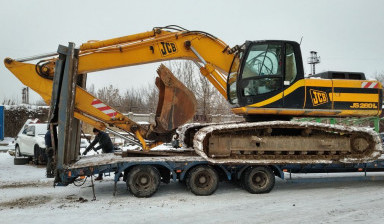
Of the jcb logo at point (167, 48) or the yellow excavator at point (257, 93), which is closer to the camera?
the yellow excavator at point (257, 93)

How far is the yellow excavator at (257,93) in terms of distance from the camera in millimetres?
7645

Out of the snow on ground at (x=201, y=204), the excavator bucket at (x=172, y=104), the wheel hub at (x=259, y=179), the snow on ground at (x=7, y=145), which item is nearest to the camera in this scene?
the snow on ground at (x=201, y=204)

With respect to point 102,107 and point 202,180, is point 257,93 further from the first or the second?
point 102,107

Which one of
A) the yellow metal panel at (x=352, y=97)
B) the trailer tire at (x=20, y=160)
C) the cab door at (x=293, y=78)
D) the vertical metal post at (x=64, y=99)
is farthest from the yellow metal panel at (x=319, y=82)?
the trailer tire at (x=20, y=160)

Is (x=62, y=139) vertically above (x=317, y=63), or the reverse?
(x=317, y=63)

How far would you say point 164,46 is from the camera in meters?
8.17

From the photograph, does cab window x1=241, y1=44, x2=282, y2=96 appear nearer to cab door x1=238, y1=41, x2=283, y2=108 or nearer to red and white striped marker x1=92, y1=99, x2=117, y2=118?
cab door x1=238, y1=41, x2=283, y2=108

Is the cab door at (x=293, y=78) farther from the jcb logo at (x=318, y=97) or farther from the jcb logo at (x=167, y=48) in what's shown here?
the jcb logo at (x=167, y=48)

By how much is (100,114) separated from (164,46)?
2157 mm

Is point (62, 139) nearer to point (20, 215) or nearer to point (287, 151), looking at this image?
point (20, 215)

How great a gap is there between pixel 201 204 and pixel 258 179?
162 centimetres

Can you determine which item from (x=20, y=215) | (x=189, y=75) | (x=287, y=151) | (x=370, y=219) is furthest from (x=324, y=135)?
(x=189, y=75)

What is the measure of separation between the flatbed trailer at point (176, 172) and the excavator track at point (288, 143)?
26 centimetres

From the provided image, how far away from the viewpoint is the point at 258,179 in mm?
7781
